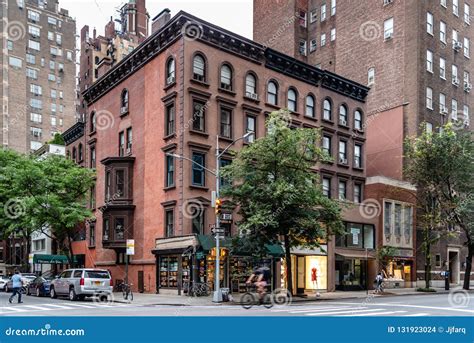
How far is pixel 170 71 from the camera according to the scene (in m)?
36.5

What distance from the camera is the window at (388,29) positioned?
178 feet

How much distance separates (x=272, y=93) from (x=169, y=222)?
12369 mm

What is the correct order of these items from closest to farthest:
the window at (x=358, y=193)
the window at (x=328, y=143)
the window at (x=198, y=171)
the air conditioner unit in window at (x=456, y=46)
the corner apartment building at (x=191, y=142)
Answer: the corner apartment building at (x=191, y=142), the window at (x=198, y=171), the window at (x=328, y=143), the window at (x=358, y=193), the air conditioner unit in window at (x=456, y=46)

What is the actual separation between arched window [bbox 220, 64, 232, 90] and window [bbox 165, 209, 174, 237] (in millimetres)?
9079

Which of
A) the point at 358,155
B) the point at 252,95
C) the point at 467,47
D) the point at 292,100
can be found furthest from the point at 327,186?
the point at 467,47

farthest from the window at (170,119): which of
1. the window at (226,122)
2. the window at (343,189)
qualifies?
the window at (343,189)

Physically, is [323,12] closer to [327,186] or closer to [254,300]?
[327,186]

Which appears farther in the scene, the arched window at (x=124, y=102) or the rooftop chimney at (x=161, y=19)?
the arched window at (x=124, y=102)

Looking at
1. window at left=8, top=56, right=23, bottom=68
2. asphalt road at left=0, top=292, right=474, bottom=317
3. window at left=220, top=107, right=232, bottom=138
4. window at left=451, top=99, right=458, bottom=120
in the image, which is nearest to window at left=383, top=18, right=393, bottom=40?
window at left=451, top=99, right=458, bottom=120

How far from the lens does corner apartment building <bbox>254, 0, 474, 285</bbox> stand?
48.7m

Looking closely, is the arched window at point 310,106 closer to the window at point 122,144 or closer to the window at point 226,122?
the window at point 226,122

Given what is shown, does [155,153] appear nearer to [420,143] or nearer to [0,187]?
[0,187]

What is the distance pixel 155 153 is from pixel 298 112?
456 inches

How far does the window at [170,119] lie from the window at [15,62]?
76051mm
